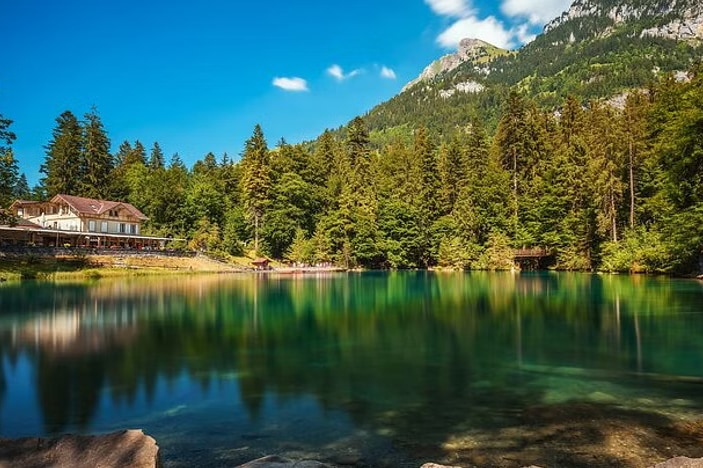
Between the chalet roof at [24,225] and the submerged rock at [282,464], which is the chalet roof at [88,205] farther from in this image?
the submerged rock at [282,464]

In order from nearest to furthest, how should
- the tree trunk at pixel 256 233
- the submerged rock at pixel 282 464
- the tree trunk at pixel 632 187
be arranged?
1. the submerged rock at pixel 282 464
2. the tree trunk at pixel 632 187
3. the tree trunk at pixel 256 233

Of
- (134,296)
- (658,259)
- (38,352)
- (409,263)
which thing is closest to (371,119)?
(409,263)

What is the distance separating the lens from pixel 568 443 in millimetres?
7004

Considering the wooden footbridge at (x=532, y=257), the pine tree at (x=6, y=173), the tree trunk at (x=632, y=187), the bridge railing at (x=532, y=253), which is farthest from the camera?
the wooden footbridge at (x=532, y=257)

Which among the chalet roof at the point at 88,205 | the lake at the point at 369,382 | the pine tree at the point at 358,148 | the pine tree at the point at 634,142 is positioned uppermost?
the pine tree at the point at 358,148

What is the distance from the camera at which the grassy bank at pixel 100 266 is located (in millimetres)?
40188

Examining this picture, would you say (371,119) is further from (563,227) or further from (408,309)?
(408,309)

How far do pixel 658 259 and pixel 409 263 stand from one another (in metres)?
30.7

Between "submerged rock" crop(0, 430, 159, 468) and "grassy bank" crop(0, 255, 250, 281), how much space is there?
39.7 meters

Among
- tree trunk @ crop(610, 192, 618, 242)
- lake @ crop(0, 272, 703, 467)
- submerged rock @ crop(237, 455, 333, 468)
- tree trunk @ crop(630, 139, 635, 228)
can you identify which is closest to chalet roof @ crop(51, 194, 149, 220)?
lake @ crop(0, 272, 703, 467)

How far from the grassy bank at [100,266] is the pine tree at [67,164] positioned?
27287 mm

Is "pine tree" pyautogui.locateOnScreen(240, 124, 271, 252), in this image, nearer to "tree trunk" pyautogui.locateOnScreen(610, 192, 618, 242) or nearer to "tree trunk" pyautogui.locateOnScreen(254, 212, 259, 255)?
"tree trunk" pyautogui.locateOnScreen(254, 212, 259, 255)

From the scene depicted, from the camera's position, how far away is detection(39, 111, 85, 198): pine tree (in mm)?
70312

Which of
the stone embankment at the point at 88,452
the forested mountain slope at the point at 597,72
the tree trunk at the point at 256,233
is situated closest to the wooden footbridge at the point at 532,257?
the tree trunk at the point at 256,233
